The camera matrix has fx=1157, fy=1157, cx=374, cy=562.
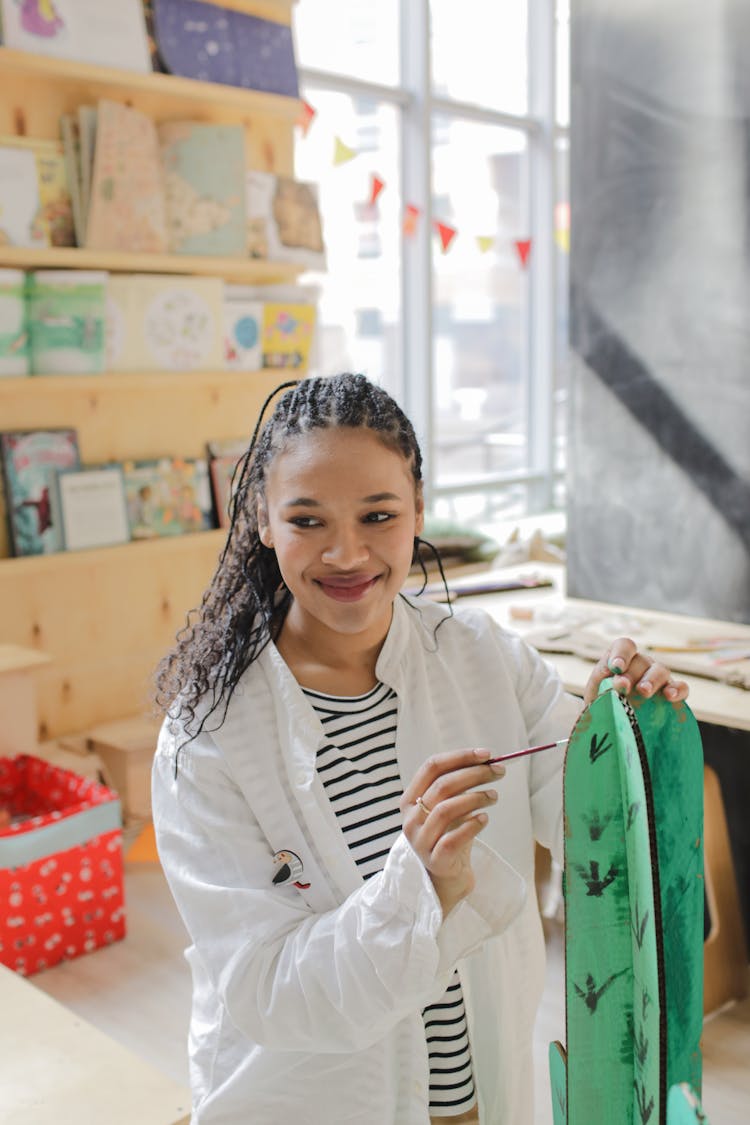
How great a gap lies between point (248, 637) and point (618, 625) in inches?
56.3

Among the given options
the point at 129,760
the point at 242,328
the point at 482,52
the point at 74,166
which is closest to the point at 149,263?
the point at 74,166

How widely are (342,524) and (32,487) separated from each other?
213 cm

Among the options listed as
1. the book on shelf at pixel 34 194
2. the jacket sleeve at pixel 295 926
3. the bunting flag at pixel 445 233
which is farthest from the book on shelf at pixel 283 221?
the jacket sleeve at pixel 295 926

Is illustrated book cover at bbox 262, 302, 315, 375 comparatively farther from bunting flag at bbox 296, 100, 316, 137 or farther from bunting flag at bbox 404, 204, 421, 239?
bunting flag at bbox 404, 204, 421, 239

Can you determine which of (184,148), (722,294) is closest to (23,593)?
(184,148)

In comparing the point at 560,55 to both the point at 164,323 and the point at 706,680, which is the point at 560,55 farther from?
the point at 706,680

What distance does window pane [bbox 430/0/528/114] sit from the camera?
5.35 m

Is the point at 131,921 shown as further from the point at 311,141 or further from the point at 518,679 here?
the point at 311,141

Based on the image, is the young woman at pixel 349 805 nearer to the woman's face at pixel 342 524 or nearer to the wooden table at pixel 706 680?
the woman's face at pixel 342 524

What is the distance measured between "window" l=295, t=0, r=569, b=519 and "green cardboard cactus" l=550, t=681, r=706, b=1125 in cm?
369

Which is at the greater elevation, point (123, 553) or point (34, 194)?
point (34, 194)

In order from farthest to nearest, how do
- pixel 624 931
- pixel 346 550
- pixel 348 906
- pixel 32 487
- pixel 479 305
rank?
pixel 479 305 → pixel 32 487 → pixel 346 550 → pixel 348 906 → pixel 624 931

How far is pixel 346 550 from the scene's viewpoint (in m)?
1.17

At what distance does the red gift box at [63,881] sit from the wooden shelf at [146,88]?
5.80 ft
